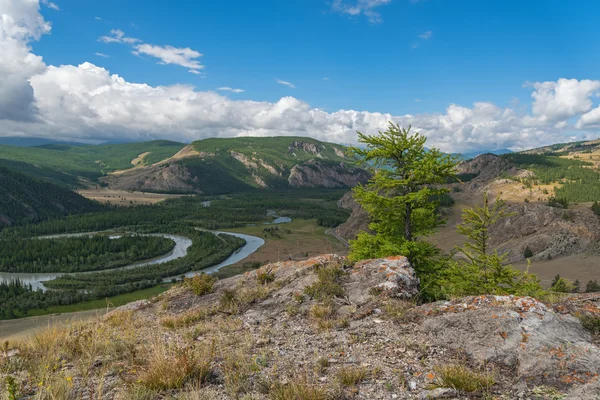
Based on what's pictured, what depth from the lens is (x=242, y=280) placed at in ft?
56.8

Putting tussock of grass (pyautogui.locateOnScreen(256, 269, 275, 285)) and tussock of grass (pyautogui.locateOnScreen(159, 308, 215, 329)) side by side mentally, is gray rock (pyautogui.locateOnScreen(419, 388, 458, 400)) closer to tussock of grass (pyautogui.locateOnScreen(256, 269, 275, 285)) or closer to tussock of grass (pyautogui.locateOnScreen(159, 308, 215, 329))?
tussock of grass (pyautogui.locateOnScreen(159, 308, 215, 329))

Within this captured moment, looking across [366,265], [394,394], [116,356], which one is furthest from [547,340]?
[116,356]

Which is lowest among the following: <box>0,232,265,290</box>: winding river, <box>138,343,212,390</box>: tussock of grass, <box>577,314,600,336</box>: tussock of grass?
<box>0,232,265,290</box>: winding river

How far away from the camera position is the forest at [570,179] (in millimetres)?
122731

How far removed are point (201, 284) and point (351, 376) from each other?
12.2 m

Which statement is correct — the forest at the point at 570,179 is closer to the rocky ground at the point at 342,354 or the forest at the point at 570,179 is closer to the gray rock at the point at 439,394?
the rocky ground at the point at 342,354

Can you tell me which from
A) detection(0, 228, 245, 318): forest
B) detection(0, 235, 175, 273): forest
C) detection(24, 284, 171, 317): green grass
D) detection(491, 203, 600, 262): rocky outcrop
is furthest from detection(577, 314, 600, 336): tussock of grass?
detection(0, 235, 175, 273): forest

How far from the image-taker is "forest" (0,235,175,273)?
385ft

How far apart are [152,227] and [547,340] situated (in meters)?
202

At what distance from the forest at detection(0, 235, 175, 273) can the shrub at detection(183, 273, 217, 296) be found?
121142 mm

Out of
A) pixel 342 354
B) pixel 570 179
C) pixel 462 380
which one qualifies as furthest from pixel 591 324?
pixel 570 179

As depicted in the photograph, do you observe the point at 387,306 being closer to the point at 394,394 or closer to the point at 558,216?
the point at 394,394

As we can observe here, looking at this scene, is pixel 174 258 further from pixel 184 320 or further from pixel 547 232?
pixel 184 320

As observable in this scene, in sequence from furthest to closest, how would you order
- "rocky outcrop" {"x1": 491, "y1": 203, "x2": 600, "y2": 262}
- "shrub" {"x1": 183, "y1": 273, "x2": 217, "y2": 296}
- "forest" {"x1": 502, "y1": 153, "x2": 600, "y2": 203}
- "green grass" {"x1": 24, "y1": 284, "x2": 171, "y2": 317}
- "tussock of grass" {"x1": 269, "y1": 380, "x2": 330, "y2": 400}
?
"forest" {"x1": 502, "y1": 153, "x2": 600, "y2": 203} < "green grass" {"x1": 24, "y1": 284, "x2": 171, "y2": 317} < "rocky outcrop" {"x1": 491, "y1": 203, "x2": 600, "y2": 262} < "shrub" {"x1": 183, "y1": 273, "x2": 217, "y2": 296} < "tussock of grass" {"x1": 269, "y1": 380, "x2": 330, "y2": 400}
